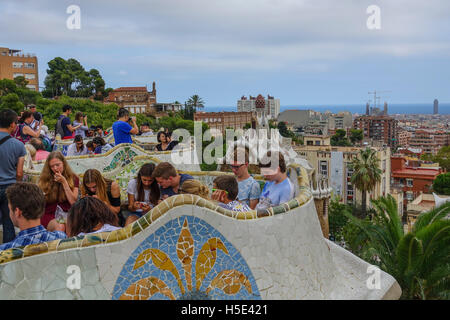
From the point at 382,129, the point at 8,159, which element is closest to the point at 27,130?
the point at 8,159

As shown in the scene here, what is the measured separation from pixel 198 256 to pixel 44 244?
111cm

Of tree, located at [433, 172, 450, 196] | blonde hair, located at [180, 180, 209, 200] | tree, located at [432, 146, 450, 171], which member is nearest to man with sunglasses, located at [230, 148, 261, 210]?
blonde hair, located at [180, 180, 209, 200]

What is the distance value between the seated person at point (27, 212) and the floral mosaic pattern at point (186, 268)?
0.72 metres

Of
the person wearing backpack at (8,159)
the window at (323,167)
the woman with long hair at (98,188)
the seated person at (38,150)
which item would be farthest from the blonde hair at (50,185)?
the window at (323,167)

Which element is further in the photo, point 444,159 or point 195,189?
point 444,159

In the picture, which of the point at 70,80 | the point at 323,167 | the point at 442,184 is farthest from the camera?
the point at 70,80

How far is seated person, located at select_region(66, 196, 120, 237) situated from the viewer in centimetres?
372

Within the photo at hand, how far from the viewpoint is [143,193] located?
18.1ft

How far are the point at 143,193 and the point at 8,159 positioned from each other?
5.05 ft

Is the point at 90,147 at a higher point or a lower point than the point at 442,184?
higher

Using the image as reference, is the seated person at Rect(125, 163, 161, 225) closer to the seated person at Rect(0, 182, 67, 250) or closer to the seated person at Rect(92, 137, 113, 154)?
the seated person at Rect(0, 182, 67, 250)

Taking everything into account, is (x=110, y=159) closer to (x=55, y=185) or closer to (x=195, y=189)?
(x=55, y=185)

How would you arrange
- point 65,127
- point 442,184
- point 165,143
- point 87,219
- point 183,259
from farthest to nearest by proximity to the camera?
point 442,184, point 65,127, point 165,143, point 87,219, point 183,259
